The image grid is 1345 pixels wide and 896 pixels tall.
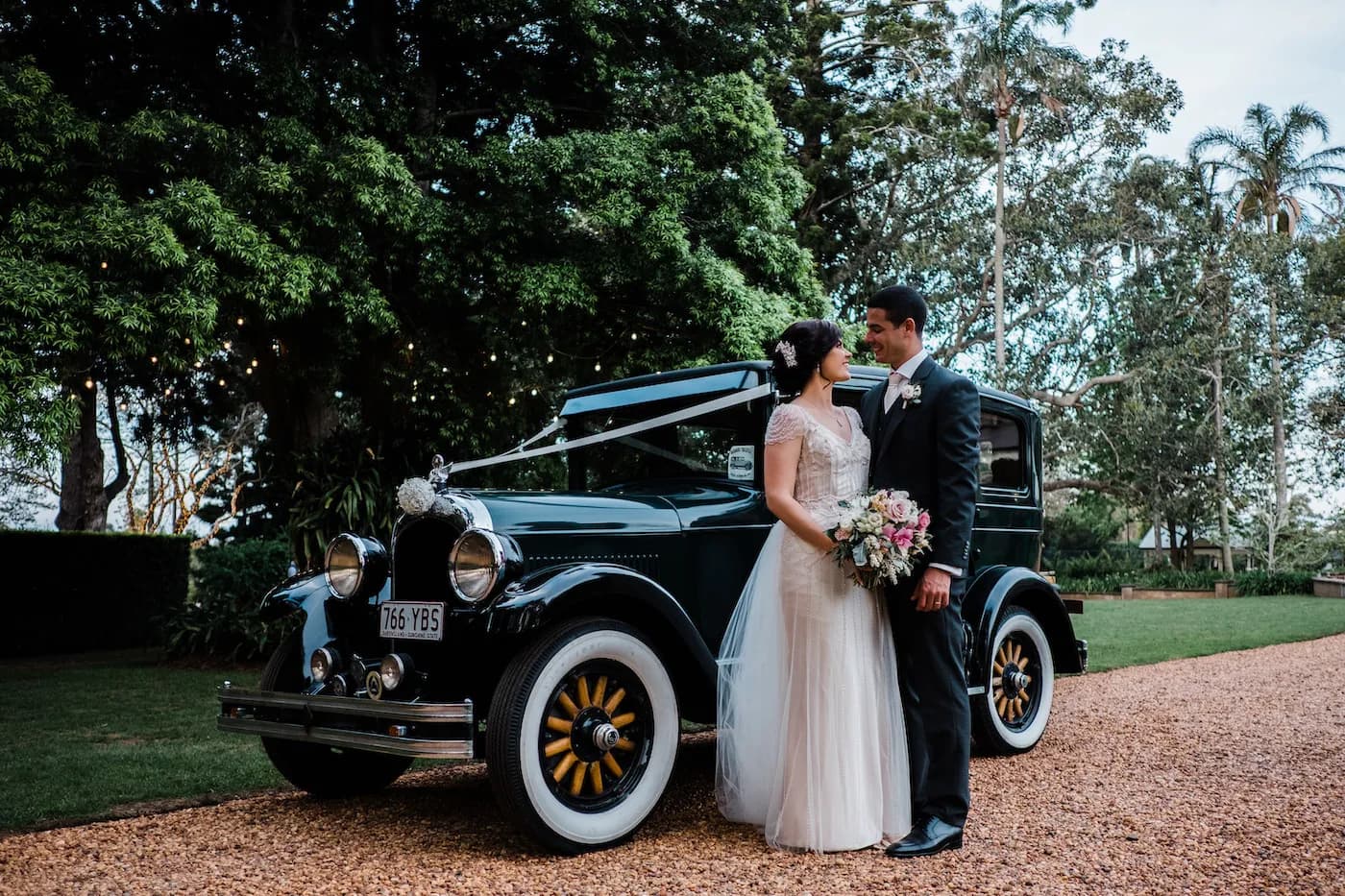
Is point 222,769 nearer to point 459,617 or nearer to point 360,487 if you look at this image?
point 459,617

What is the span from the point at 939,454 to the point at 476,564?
1884 mm

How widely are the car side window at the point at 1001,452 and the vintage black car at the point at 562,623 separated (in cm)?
85

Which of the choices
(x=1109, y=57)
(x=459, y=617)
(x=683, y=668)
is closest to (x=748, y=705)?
(x=683, y=668)

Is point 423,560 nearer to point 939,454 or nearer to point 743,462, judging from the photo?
point 743,462

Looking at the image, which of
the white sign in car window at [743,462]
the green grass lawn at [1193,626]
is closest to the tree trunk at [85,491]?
the green grass lawn at [1193,626]

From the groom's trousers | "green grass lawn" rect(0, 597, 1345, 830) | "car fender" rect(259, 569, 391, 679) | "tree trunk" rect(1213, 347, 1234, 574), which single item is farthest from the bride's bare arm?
"tree trunk" rect(1213, 347, 1234, 574)

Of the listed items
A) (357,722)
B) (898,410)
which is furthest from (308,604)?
(898,410)

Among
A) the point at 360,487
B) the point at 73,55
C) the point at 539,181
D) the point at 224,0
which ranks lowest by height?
the point at 360,487

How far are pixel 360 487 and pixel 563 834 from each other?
25.9 feet

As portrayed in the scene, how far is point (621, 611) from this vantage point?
4.36 meters

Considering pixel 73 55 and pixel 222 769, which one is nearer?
pixel 222 769

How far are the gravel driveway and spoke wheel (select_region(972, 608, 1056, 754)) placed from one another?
172 mm

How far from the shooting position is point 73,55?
38.6 ft

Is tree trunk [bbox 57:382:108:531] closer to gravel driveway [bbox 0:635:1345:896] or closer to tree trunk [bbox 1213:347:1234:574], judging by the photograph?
gravel driveway [bbox 0:635:1345:896]
